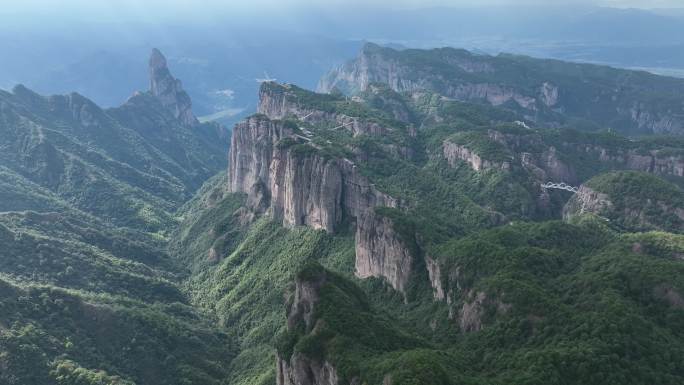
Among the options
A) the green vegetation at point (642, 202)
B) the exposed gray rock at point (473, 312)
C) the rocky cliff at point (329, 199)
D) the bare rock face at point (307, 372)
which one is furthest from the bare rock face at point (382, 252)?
the green vegetation at point (642, 202)

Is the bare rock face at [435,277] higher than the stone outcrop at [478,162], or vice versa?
the stone outcrop at [478,162]

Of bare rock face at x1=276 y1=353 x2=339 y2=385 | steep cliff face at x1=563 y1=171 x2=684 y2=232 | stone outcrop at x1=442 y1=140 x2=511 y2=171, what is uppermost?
stone outcrop at x1=442 y1=140 x2=511 y2=171

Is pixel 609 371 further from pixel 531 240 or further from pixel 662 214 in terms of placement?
pixel 662 214

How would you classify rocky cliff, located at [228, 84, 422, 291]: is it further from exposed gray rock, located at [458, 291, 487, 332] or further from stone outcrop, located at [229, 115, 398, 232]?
exposed gray rock, located at [458, 291, 487, 332]

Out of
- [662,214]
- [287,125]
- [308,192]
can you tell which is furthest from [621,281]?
[287,125]

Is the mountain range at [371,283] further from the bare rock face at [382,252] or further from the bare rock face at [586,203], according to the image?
the bare rock face at [586,203]

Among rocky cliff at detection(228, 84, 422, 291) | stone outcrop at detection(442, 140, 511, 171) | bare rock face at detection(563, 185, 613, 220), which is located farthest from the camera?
stone outcrop at detection(442, 140, 511, 171)

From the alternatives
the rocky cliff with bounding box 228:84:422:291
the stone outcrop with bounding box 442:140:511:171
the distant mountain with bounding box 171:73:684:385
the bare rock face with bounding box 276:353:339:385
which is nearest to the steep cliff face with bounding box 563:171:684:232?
the distant mountain with bounding box 171:73:684:385

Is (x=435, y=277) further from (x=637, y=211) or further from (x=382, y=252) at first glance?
(x=637, y=211)

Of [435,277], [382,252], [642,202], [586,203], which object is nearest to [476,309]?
[435,277]
